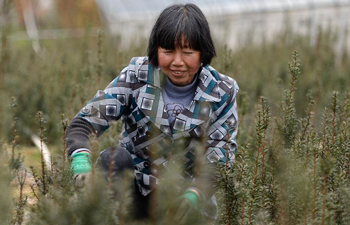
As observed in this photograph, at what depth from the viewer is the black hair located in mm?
2381

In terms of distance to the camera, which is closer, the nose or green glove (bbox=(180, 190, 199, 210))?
green glove (bbox=(180, 190, 199, 210))

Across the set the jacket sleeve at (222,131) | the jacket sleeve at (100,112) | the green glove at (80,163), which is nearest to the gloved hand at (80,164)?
Answer: the green glove at (80,163)

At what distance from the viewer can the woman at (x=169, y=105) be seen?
2402 millimetres

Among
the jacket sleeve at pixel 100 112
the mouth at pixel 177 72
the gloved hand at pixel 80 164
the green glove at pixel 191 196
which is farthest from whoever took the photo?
the mouth at pixel 177 72

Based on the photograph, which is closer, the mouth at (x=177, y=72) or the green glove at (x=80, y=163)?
the green glove at (x=80, y=163)

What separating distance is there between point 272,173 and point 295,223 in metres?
0.34

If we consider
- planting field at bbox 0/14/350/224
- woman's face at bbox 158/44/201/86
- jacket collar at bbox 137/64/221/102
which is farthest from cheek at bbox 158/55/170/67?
planting field at bbox 0/14/350/224

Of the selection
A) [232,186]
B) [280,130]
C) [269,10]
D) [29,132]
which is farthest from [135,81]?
[269,10]

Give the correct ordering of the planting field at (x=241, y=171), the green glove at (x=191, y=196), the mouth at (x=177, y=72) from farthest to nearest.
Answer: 1. the mouth at (x=177, y=72)
2. the green glove at (x=191, y=196)
3. the planting field at (x=241, y=171)

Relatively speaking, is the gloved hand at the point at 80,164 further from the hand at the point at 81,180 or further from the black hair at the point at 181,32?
the black hair at the point at 181,32

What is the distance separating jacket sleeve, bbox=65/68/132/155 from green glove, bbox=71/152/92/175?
136 millimetres

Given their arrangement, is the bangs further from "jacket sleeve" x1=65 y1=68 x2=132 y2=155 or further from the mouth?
"jacket sleeve" x1=65 y1=68 x2=132 y2=155

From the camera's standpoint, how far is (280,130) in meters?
2.39

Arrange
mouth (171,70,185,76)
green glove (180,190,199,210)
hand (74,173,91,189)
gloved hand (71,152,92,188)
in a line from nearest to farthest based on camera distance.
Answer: hand (74,173,91,189) → green glove (180,190,199,210) → gloved hand (71,152,92,188) → mouth (171,70,185,76)
